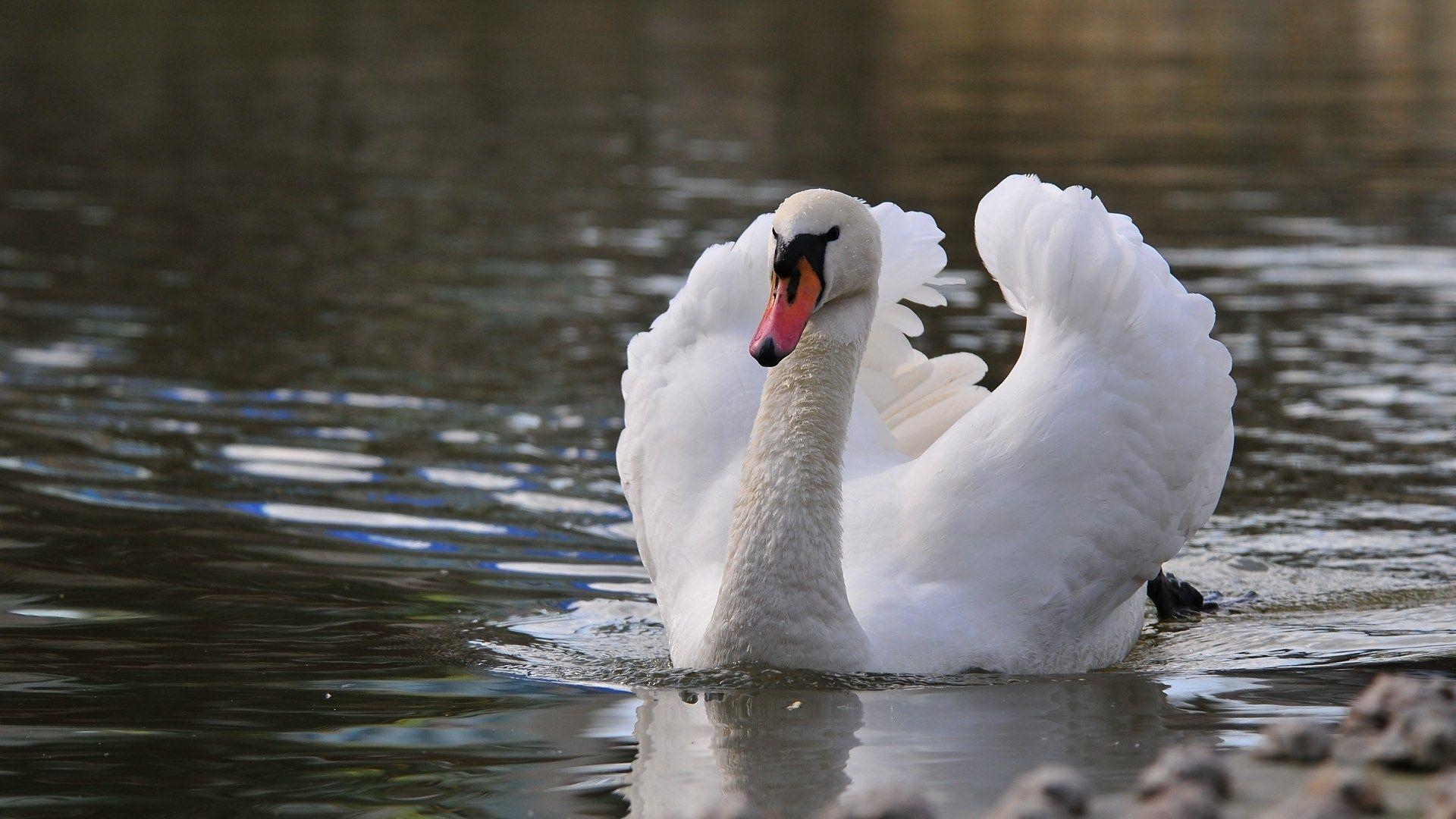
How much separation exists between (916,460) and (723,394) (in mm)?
746

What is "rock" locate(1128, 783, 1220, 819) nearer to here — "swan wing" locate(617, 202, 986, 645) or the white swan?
the white swan

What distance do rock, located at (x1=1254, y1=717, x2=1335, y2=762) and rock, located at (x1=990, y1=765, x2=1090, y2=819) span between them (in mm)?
660

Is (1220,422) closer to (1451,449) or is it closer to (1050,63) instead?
(1451,449)

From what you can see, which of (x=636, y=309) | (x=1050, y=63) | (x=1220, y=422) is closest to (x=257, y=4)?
(x=1050, y=63)

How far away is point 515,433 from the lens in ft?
31.9

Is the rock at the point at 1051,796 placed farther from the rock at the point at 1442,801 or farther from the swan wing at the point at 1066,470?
the swan wing at the point at 1066,470

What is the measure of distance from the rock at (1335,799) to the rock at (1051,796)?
0.36 metres

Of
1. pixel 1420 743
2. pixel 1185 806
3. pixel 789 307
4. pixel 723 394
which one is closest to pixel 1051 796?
pixel 1185 806

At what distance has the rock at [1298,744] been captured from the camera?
14.7 feet

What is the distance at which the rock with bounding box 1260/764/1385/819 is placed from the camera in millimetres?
3766

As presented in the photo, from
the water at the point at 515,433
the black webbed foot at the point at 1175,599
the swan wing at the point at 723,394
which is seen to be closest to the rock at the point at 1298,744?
the water at the point at 515,433

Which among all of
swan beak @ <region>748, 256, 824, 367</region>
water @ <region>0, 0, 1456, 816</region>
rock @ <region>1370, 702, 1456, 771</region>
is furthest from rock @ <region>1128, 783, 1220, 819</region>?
swan beak @ <region>748, 256, 824, 367</region>

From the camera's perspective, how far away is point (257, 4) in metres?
46.5

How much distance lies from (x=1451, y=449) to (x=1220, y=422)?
10.2ft
